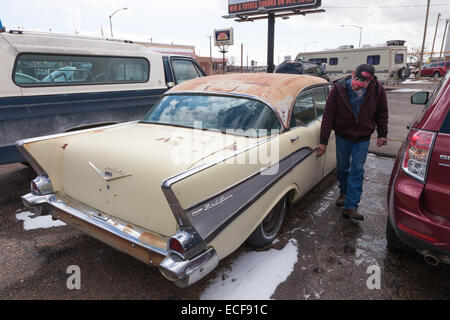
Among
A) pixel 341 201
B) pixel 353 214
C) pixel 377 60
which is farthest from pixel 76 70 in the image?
pixel 377 60

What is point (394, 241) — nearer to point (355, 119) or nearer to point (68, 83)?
point (355, 119)

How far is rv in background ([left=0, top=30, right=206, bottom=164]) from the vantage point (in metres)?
3.63

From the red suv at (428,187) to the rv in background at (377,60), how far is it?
63.3 feet

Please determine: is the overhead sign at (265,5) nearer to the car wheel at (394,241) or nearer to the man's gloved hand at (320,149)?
the man's gloved hand at (320,149)

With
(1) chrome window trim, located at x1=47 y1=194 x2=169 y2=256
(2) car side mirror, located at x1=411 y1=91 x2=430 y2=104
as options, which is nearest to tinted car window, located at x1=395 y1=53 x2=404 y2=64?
(2) car side mirror, located at x1=411 y1=91 x2=430 y2=104

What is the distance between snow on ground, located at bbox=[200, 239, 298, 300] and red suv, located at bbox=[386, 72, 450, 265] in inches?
40.0

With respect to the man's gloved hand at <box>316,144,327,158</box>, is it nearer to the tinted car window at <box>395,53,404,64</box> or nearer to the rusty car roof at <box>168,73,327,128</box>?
the rusty car roof at <box>168,73,327,128</box>

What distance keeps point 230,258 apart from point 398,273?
4.97 feet

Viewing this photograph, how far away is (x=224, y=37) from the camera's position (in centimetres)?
2186

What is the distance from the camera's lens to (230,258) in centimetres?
271

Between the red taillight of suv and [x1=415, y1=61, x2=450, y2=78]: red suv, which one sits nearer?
the red taillight of suv

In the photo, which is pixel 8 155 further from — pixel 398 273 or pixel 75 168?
pixel 398 273

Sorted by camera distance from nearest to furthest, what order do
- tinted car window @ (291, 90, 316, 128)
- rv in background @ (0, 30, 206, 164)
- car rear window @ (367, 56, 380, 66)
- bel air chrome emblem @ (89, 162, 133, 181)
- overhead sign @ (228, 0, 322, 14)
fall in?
1. bel air chrome emblem @ (89, 162, 133, 181)
2. tinted car window @ (291, 90, 316, 128)
3. rv in background @ (0, 30, 206, 164)
4. overhead sign @ (228, 0, 322, 14)
5. car rear window @ (367, 56, 380, 66)

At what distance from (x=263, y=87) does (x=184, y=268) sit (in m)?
2.06
